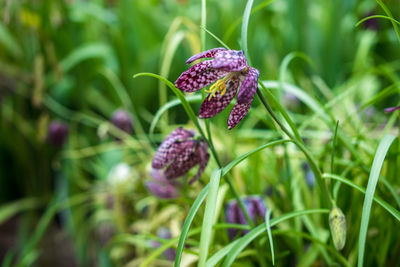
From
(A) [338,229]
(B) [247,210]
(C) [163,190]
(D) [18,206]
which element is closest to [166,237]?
(C) [163,190]

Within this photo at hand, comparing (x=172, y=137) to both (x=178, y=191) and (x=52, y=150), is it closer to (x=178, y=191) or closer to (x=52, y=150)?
(x=178, y=191)

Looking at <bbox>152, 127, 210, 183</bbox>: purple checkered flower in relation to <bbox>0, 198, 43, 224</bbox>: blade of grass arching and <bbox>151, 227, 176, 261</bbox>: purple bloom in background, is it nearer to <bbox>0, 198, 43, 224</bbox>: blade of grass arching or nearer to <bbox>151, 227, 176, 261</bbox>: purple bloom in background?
<bbox>151, 227, 176, 261</bbox>: purple bloom in background

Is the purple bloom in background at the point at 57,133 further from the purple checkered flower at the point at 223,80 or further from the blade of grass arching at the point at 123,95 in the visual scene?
the purple checkered flower at the point at 223,80

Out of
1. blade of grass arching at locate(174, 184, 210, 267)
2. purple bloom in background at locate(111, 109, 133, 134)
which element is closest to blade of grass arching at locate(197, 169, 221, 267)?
blade of grass arching at locate(174, 184, 210, 267)

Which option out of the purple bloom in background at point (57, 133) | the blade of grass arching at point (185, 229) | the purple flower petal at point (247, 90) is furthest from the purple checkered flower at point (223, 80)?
the purple bloom in background at point (57, 133)

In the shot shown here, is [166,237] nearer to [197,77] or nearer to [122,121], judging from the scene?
[122,121]

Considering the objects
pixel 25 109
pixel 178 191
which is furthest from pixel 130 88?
pixel 178 191
